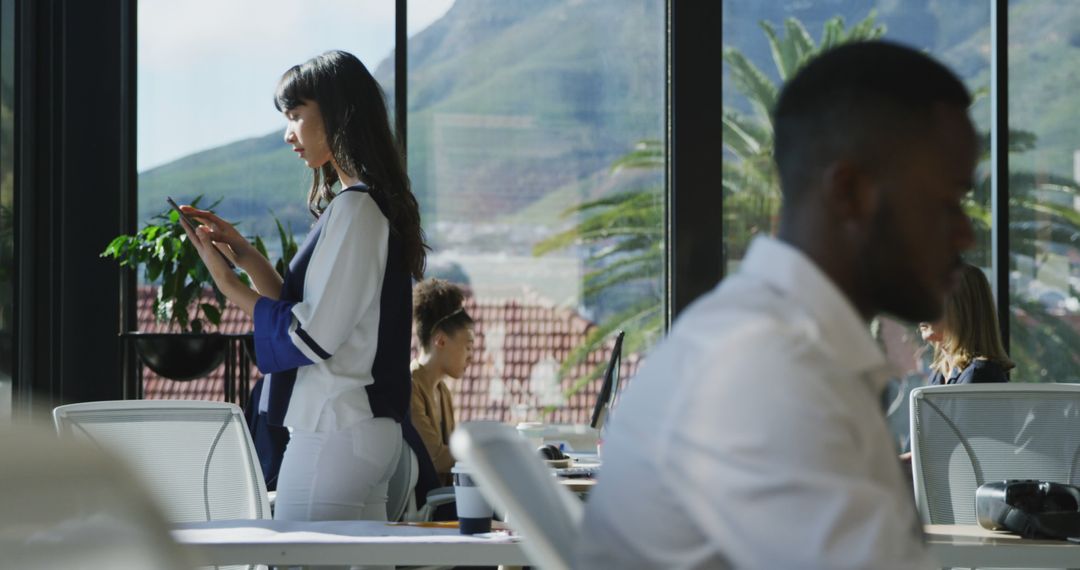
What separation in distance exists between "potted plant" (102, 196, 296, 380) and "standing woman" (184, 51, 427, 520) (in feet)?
6.30

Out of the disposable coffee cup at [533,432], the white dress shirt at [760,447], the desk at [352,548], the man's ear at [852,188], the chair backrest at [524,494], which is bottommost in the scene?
the disposable coffee cup at [533,432]

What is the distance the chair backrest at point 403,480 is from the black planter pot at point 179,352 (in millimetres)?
2327

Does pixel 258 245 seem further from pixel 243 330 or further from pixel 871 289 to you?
pixel 871 289

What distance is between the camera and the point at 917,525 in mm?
1161

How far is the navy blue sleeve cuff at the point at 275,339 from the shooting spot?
8.60ft

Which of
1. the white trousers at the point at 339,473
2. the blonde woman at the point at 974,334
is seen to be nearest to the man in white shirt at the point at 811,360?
the white trousers at the point at 339,473

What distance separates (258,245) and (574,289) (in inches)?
61.0

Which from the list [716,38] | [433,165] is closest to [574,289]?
[433,165]

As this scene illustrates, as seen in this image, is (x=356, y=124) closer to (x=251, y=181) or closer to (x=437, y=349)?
(x=437, y=349)

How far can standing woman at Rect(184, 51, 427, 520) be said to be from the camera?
2.57 meters

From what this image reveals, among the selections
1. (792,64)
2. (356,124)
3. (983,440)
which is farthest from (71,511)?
(792,64)

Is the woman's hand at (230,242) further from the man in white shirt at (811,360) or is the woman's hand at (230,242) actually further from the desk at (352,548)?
the man in white shirt at (811,360)

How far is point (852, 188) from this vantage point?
3.50 feet

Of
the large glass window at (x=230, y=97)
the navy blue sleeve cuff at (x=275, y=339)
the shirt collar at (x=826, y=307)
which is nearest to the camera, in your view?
the shirt collar at (x=826, y=307)
